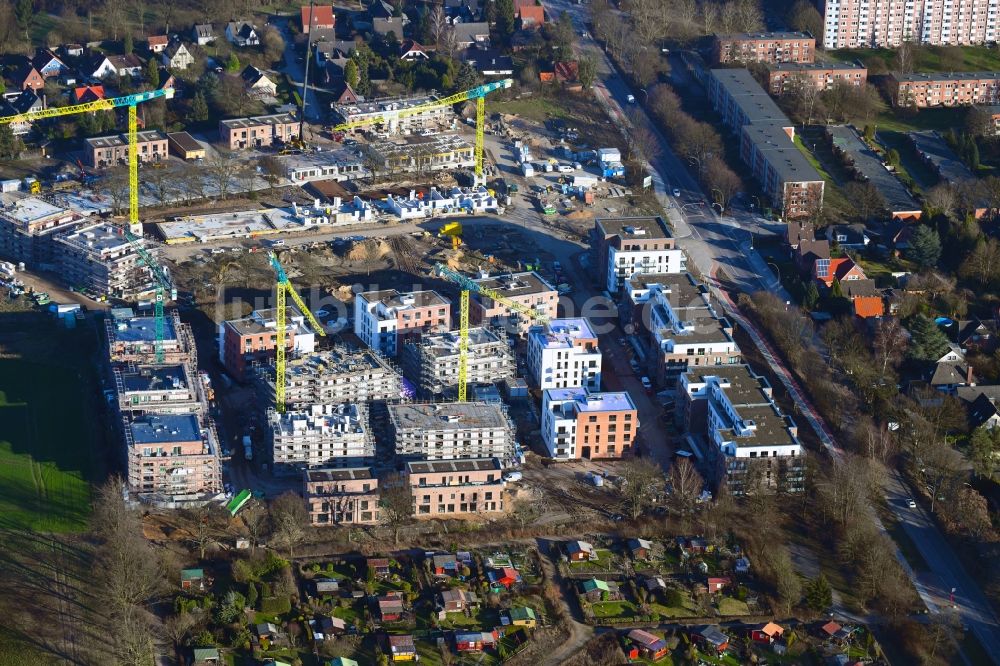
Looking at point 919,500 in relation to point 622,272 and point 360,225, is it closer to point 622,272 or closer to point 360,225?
point 622,272

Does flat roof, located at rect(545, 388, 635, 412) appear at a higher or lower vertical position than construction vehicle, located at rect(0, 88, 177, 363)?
lower

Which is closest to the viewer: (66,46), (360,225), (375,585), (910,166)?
(375,585)

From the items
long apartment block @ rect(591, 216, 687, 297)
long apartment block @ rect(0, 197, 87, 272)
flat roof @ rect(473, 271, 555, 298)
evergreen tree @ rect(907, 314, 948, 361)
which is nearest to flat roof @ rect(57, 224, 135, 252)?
long apartment block @ rect(0, 197, 87, 272)

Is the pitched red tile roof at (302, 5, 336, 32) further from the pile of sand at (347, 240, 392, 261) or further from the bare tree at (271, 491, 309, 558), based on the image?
the bare tree at (271, 491, 309, 558)

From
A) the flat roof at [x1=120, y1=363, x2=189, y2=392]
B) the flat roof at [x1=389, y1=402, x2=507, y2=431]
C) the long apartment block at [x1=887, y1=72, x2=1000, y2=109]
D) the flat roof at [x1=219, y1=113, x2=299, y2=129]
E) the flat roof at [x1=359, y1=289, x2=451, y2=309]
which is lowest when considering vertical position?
the flat roof at [x1=389, y1=402, x2=507, y2=431]

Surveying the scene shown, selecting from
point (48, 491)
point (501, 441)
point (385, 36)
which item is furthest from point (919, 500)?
point (385, 36)

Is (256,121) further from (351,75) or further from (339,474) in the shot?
(339,474)

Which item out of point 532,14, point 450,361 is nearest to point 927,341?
point 450,361
